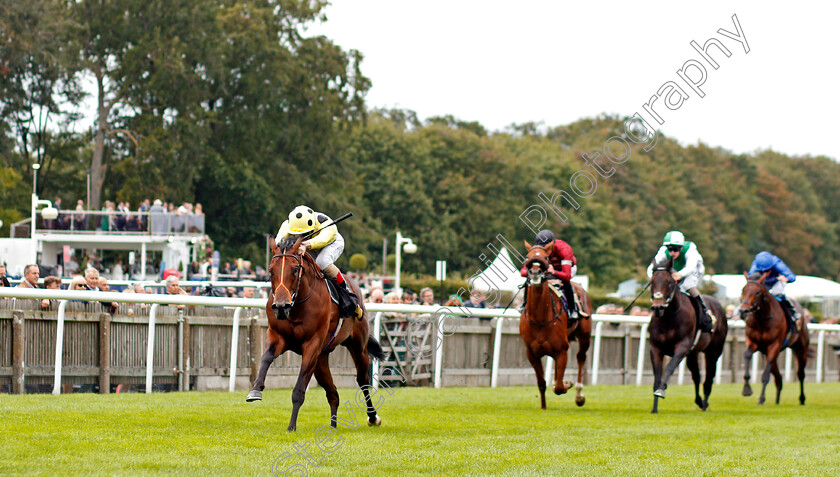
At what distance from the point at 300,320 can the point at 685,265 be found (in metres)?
6.01

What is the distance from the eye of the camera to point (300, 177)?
39.6 m

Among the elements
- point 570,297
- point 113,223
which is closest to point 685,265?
point 570,297

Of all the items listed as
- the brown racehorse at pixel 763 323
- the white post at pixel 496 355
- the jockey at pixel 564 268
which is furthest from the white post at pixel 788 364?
the jockey at pixel 564 268

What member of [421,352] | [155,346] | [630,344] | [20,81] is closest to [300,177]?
[20,81]

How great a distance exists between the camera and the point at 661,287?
12.0 metres

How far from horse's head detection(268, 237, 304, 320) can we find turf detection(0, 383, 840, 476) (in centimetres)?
91

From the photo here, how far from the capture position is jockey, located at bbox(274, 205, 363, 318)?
8219 mm

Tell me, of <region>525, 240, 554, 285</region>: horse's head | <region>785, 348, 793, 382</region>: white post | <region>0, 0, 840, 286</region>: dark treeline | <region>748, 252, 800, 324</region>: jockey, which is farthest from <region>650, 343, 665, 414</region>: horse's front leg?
<region>0, 0, 840, 286</region>: dark treeline

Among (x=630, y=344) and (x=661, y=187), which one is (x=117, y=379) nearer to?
(x=630, y=344)

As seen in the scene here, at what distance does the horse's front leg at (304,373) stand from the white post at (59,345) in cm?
407

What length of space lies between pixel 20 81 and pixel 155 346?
89.9 feet

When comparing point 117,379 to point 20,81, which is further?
point 20,81

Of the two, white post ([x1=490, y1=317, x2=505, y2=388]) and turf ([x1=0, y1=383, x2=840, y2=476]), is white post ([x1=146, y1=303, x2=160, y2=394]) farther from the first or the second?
white post ([x1=490, y1=317, x2=505, y2=388])

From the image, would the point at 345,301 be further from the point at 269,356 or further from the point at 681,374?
the point at 681,374
